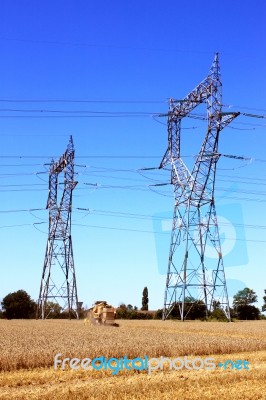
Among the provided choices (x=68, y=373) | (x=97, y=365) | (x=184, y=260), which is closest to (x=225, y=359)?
(x=97, y=365)

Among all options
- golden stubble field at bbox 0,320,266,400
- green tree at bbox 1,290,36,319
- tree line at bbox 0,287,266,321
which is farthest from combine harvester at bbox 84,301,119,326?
green tree at bbox 1,290,36,319

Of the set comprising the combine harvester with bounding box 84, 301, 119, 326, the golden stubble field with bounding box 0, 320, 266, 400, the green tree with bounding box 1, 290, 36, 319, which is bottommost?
the golden stubble field with bounding box 0, 320, 266, 400

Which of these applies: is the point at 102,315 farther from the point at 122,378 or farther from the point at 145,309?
the point at 145,309

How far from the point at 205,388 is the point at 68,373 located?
163 inches

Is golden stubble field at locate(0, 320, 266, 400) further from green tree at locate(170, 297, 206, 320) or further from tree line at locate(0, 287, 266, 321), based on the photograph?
green tree at locate(170, 297, 206, 320)

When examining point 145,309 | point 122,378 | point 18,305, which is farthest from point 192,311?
point 145,309

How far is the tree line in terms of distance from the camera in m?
52.7

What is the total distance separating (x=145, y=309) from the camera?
374 ft

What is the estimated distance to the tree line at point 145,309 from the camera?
173 feet

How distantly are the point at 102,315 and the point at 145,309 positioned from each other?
72568mm

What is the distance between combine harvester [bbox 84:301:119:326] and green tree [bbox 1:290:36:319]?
54.1m

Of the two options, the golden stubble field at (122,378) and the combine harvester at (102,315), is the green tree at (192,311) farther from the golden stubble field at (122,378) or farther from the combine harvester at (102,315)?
the golden stubble field at (122,378)

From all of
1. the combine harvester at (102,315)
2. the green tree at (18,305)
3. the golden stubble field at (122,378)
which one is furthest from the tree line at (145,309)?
the golden stubble field at (122,378)

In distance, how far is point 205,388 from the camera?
11.9 metres
